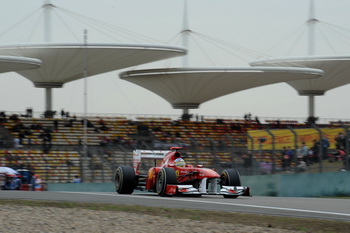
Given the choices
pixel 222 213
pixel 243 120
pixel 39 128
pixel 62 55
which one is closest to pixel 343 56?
pixel 243 120

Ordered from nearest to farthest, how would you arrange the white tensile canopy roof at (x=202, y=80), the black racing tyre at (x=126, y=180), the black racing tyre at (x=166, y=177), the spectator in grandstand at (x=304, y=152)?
the black racing tyre at (x=166, y=177), the black racing tyre at (x=126, y=180), the spectator in grandstand at (x=304, y=152), the white tensile canopy roof at (x=202, y=80)

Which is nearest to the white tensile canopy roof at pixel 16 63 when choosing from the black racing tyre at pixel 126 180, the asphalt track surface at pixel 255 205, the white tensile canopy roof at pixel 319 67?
the white tensile canopy roof at pixel 319 67

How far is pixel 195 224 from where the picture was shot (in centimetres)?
1103

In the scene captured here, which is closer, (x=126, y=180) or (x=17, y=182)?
(x=126, y=180)

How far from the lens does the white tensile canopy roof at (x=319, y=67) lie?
200 feet

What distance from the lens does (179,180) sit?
17.3m

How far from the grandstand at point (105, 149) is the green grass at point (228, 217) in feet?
25.3

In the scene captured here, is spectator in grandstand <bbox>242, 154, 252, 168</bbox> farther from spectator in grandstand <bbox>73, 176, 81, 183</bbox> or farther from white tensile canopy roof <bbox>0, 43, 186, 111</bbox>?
white tensile canopy roof <bbox>0, 43, 186, 111</bbox>

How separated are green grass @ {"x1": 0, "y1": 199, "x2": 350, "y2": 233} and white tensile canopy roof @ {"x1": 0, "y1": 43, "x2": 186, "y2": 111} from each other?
3490 centimetres

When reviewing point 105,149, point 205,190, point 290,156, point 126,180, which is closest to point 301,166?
point 290,156

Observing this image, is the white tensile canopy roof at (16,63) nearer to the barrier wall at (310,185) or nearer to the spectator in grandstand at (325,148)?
the spectator in grandstand at (325,148)

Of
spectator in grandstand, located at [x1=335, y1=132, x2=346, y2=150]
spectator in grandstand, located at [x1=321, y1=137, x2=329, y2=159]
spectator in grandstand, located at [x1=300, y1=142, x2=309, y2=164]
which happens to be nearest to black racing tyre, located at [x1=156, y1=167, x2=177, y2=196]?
spectator in grandstand, located at [x1=300, y1=142, x2=309, y2=164]

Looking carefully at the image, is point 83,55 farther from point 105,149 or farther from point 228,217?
point 228,217

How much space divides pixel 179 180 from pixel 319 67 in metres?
46.6
